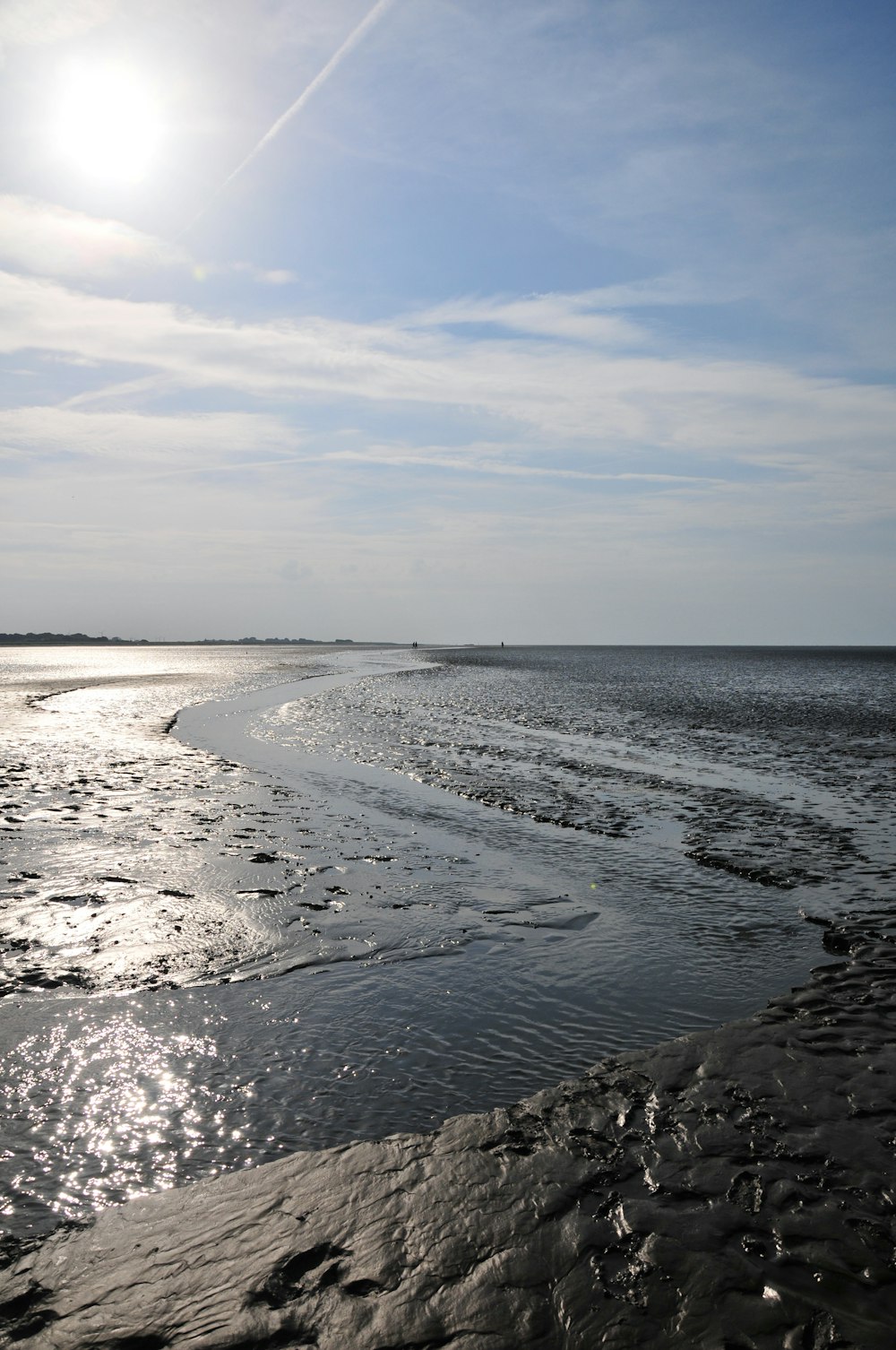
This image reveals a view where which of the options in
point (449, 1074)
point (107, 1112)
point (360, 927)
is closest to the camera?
point (107, 1112)

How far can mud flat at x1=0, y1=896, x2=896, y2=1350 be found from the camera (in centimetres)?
388

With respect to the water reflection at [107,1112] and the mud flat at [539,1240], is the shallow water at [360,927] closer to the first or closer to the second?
the water reflection at [107,1112]

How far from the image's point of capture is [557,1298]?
4.05 meters

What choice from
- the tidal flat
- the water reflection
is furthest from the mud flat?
the water reflection

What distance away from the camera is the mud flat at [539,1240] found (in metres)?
3.88

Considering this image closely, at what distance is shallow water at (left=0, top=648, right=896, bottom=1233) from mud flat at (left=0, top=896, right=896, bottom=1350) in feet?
1.54

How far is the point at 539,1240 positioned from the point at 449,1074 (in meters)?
1.89

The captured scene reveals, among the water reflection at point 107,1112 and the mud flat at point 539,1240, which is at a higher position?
the mud flat at point 539,1240

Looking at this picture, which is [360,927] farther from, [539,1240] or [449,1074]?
[539,1240]

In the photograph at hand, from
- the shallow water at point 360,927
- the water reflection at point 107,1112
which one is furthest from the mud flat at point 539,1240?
the shallow water at point 360,927

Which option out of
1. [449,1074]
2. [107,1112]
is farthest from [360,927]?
[107,1112]

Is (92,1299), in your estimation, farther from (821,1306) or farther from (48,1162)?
(821,1306)

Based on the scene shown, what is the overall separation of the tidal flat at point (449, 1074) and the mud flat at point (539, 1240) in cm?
2

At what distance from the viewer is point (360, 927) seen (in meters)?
9.75
